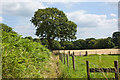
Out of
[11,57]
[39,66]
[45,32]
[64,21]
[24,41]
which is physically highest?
[64,21]

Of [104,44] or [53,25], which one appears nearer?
[53,25]

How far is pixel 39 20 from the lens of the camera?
33406 millimetres

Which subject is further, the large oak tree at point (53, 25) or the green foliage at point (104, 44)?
the green foliage at point (104, 44)

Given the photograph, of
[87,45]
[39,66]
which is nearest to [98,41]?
[87,45]

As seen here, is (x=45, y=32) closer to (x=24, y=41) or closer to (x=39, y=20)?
(x=39, y=20)

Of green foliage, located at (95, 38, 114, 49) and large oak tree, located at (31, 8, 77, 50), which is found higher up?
large oak tree, located at (31, 8, 77, 50)

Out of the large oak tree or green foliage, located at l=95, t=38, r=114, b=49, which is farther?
green foliage, located at l=95, t=38, r=114, b=49

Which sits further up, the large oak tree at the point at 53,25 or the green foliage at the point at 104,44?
the large oak tree at the point at 53,25

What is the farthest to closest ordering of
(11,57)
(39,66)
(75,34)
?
(75,34) → (39,66) → (11,57)

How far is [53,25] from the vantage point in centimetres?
3183

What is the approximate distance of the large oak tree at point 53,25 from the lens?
3183cm

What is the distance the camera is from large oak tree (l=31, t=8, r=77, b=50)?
31.8 m

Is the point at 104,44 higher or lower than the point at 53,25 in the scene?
lower

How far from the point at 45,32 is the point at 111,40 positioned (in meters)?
26.1
